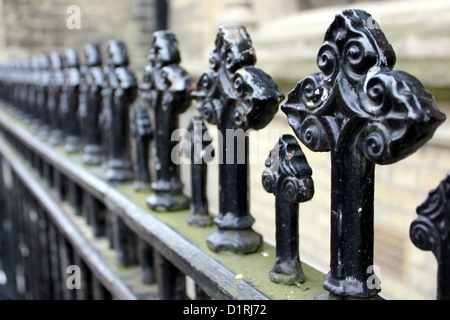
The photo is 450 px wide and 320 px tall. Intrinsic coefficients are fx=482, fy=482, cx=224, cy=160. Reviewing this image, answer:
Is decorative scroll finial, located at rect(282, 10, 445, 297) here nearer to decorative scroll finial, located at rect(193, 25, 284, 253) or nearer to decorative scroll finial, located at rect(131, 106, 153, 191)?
decorative scroll finial, located at rect(193, 25, 284, 253)

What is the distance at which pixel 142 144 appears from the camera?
155 centimetres

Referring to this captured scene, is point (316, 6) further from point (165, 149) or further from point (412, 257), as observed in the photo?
point (165, 149)

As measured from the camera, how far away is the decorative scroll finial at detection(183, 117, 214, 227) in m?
1.18

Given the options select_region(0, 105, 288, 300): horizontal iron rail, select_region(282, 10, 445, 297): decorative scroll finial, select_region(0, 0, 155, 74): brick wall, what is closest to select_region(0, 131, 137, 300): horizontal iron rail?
select_region(0, 105, 288, 300): horizontal iron rail

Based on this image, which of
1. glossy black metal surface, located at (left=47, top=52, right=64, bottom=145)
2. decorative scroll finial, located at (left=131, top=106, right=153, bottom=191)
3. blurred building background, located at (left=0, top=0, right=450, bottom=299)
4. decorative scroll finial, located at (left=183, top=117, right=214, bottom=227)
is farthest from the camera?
blurred building background, located at (left=0, top=0, right=450, bottom=299)

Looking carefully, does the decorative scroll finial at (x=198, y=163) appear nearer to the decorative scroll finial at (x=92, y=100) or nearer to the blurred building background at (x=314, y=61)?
the blurred building background at (x=314, y=61)

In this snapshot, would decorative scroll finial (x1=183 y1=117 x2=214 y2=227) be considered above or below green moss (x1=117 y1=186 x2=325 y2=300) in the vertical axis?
above

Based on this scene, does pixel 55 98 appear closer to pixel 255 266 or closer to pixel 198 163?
pixel 198 163

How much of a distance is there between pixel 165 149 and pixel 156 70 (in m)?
0.22

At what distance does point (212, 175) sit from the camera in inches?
202

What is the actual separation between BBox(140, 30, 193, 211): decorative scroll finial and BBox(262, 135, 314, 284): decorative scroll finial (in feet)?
1.53

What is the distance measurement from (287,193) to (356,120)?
0.71 feet

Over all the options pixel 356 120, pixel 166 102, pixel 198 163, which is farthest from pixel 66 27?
pixel 356 120
